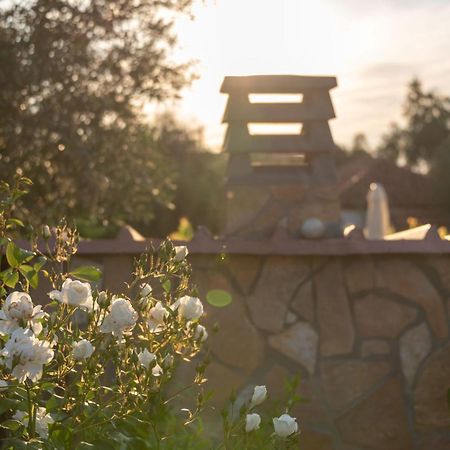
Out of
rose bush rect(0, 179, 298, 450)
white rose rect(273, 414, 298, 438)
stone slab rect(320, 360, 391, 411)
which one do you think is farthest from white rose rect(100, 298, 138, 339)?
stone slab rect(320, 360, 391, 411)

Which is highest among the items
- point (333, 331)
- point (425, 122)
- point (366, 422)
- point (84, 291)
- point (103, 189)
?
point (425, 122)

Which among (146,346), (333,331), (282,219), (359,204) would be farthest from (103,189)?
(359,204)

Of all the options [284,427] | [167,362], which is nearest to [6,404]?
[167,362]

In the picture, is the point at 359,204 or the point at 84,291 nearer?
the point at 84,291

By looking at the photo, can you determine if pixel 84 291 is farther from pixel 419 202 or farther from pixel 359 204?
pixel 419 202

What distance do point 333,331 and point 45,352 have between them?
3.04 metres

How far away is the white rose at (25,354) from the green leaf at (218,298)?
2713 millimetres

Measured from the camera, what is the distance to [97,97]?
1166 centimetres

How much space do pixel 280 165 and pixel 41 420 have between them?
4.30m

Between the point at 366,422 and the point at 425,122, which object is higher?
the point at 425,122

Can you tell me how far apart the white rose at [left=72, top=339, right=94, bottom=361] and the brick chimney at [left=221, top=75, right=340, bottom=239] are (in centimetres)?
381

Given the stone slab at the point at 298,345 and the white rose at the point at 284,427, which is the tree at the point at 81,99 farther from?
the white rose at the point at 284,427

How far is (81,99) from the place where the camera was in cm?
1152

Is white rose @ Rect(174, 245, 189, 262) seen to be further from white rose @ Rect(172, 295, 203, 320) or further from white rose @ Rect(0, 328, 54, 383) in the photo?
white rose @ Rect(0, 328, 54, 383)
